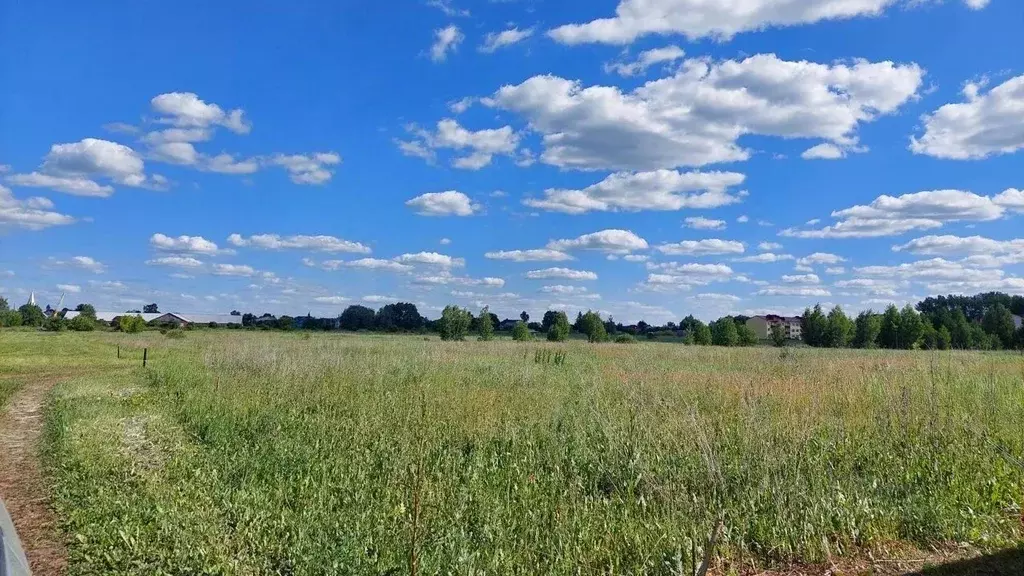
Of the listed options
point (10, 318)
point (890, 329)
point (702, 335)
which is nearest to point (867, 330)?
point (890, 329)

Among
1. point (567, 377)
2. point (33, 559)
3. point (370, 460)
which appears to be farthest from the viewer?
point (567, 377)

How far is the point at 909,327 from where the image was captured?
185 ft

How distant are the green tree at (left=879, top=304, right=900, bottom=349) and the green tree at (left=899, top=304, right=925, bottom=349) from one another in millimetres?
459

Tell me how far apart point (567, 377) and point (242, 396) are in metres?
7.04

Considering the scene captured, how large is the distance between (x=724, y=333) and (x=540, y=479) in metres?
51.3

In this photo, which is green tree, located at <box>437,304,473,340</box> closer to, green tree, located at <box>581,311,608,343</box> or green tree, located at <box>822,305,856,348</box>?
green tree, located at <box>581,311,608,343</box>

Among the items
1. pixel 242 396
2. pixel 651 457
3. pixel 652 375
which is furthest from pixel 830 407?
pixel 242 396

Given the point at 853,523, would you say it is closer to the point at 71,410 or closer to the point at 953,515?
the point at 953,515

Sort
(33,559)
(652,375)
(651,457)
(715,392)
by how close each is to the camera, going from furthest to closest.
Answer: (652,375)
(715,392)
(651,457)
(33,559)

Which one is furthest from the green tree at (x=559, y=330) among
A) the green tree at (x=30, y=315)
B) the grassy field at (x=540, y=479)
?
the green tree at (x=30, y=315)

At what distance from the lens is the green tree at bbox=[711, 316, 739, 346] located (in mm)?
52784

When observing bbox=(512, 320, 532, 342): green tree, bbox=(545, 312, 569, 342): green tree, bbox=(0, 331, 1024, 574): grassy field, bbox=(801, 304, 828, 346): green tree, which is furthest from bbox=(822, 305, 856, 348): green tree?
bbox=(0, 331, 1024, 574): grassy field

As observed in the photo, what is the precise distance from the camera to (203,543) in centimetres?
464

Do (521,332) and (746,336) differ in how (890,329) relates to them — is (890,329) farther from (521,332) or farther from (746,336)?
(521,332)
